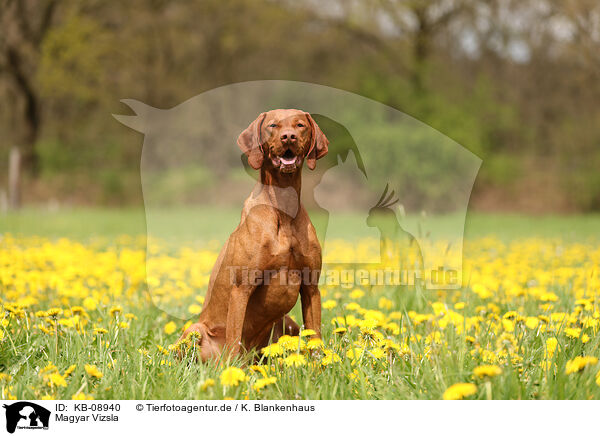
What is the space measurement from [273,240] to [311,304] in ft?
1.38

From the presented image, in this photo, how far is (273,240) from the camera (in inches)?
106

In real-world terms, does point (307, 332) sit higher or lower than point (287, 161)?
lower

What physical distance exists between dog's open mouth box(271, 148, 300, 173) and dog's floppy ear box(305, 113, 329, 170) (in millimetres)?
113

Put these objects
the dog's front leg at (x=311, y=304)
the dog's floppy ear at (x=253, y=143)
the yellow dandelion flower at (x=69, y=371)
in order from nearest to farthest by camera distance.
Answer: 1. the yellow dandelion flower at (x=69, y=371)
2. the dog's floppy ear at (x=253, y=143)
3. the dog's front leg at (x=311, y=304)

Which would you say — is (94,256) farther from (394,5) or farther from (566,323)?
(394,5)

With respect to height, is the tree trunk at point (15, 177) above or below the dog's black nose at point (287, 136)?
above

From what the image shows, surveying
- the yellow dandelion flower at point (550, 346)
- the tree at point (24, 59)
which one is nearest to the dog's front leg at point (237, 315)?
the yellow dandelion flower at point (550, 346)

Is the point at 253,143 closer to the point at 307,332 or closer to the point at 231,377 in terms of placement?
the point at 307,332

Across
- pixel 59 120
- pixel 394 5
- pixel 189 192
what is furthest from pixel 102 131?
pixel 189 192

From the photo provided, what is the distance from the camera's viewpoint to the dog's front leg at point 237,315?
8.92 feet
